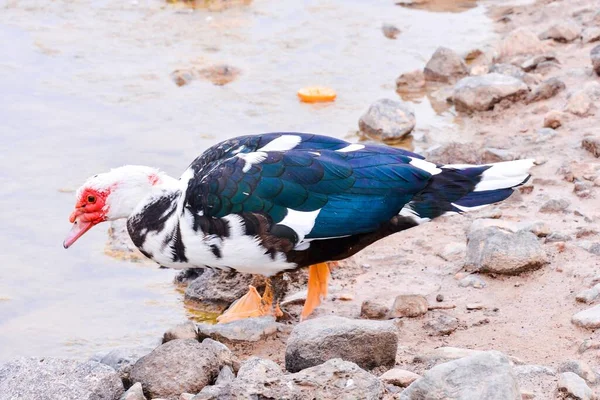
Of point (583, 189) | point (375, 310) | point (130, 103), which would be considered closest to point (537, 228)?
point (583, 189)

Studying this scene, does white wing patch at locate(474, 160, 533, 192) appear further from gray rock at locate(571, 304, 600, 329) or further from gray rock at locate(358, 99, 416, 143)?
gray rock at locate(358, 99, 416, 143)

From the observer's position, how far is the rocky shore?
3.55 metres

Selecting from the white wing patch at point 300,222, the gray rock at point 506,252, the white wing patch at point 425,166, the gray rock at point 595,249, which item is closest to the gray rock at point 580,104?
the gray rock at point 595,249

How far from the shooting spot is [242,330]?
469cm

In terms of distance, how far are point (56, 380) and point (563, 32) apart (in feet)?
19.7

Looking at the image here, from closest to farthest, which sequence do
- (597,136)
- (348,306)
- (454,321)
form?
(454,321)
(348,306)
(597,136)

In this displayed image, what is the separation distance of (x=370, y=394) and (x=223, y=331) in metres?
1.29

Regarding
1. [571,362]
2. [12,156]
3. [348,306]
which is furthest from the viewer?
[12,156]

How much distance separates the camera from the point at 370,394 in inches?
138

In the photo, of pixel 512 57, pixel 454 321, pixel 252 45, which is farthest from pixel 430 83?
pixel 454 321

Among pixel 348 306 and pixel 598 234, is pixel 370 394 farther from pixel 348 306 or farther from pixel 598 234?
pixel 598 234

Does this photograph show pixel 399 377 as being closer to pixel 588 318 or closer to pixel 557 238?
pixel 588 318

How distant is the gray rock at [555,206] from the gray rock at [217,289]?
158 centimetres

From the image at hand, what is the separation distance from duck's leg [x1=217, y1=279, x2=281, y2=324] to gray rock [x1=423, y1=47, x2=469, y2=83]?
12.3 ft
